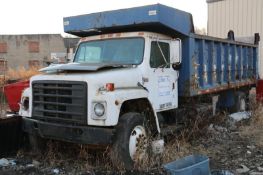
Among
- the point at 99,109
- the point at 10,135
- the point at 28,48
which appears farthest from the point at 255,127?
the point at 28,48

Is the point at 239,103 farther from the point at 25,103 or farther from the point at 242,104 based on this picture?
the point at 25,103

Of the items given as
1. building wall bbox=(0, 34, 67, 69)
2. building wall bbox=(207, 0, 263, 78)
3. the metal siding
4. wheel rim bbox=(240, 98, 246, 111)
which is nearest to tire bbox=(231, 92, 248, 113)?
wheel rim bbox=(240, 98, 246, 111)

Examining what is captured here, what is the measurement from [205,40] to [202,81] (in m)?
0.97

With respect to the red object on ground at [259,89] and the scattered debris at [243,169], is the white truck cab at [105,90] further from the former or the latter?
the red object on ground at [259,89]

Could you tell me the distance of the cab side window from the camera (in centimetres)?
752

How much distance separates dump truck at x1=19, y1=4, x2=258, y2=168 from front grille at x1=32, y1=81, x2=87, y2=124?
0.05ft

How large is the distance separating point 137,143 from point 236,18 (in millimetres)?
15201

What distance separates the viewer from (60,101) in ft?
21.3

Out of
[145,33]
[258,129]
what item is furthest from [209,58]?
[145,33]

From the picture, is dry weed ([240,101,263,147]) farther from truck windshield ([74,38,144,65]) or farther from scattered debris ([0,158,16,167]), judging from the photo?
scattered debris ([0,158,16,167])

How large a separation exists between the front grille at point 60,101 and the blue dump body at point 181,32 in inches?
79.9

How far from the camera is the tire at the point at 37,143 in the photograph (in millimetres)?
7172

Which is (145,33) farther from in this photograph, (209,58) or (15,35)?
(15,35)

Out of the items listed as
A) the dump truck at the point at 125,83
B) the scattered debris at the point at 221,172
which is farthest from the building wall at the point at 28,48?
the scattered debris at the point at 221,172
